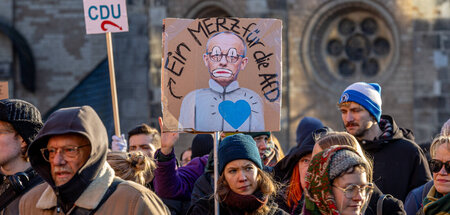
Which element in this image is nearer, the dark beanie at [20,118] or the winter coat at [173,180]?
the dark beanie at [20,118]

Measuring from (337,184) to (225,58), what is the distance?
6.69 feet

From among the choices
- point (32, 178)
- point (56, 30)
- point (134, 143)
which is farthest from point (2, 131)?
point (56, 30)

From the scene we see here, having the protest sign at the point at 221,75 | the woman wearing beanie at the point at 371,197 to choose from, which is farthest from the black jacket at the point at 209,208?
the protest sign at the point at 221,75

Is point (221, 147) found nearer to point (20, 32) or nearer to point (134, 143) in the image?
point (134, 143)

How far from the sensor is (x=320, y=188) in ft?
13.0

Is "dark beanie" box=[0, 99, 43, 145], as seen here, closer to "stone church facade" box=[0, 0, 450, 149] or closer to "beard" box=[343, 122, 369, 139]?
"beard" box=[343, 122, 369, 139]

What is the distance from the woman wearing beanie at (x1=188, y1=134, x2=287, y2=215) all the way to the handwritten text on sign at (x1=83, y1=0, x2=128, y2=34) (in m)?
2.83

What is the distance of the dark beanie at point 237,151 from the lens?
478cm

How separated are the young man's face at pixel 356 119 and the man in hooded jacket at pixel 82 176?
2.51 m

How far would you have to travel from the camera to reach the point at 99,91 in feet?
58.5

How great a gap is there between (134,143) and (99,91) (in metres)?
11.1

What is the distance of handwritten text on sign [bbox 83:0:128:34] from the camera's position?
740 cm

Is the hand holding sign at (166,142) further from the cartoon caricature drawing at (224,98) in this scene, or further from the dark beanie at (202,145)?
the dark beanie at (202,145)

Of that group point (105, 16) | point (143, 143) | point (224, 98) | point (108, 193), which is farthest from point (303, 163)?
point (105, 16)
